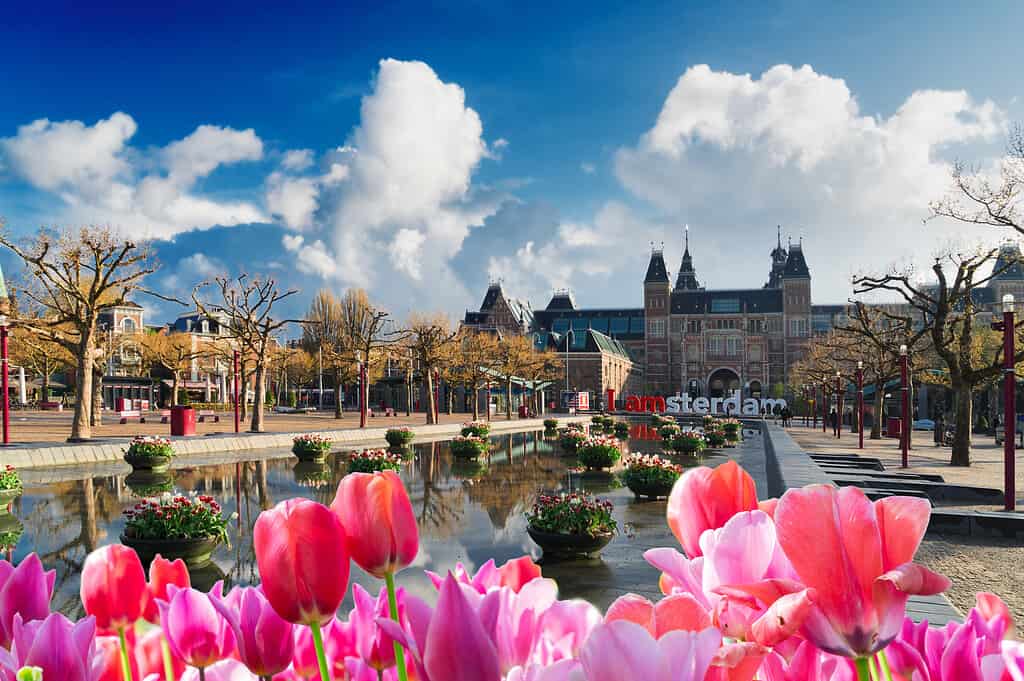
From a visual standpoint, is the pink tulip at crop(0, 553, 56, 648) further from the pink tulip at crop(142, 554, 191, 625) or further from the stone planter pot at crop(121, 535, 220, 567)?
the stone planter pot at crop(121, 535, 220, 567)

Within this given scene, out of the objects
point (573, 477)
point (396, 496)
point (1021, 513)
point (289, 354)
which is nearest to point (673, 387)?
point (289, 354)

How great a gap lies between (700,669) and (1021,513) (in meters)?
12.2

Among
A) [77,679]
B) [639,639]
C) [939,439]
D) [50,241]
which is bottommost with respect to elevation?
[939,439]

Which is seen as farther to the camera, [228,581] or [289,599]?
[228,581]

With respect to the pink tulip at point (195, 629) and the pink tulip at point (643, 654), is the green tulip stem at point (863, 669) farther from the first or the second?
the pink tulip at point (195, 629)

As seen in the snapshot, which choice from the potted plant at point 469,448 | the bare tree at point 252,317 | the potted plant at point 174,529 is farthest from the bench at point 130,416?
the potted plant at point 174,529

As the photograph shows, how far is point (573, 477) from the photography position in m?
17.6

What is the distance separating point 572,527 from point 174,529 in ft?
15.2

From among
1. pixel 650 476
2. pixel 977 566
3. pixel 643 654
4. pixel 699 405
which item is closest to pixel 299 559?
pixel 643 654

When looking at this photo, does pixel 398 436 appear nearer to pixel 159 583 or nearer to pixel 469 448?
pixel 469 448

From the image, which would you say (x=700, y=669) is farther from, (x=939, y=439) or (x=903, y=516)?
(x=939, y=439)

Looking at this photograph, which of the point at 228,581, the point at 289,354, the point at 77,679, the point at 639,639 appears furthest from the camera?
the point at 289,354

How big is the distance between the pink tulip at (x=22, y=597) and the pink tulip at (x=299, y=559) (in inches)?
14.2

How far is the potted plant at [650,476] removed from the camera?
13.6 meters
